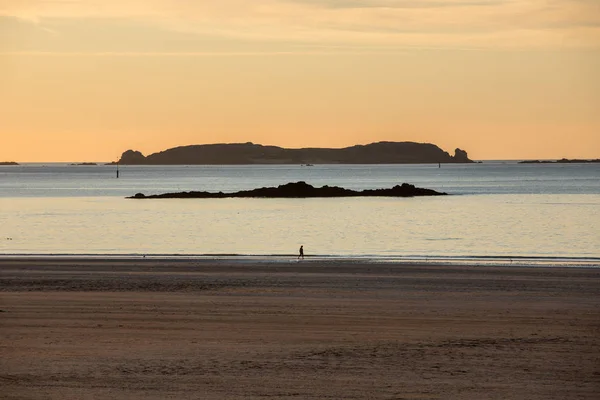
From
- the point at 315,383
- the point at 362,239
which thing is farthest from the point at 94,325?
the point at 362,239

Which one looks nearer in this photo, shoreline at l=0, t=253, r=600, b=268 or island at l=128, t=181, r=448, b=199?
shoreline at l=0, t=253, r=600, b=268

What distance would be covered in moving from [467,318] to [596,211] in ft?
234

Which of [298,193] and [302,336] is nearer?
[302,336]

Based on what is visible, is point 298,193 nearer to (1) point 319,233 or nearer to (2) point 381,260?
(1) point 319,233

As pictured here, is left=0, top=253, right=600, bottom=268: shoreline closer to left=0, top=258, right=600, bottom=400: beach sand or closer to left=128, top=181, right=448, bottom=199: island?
left=0, top=258, right=600, bottom=400: beach sand

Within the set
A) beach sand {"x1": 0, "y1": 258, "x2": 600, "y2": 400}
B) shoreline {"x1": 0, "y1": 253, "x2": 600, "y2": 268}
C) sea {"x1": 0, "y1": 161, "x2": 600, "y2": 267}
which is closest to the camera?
beach sand {"x1": 0, "y1": 258, "x2": 600, "y2": 400}

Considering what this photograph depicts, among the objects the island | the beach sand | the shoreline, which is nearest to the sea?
the shoreline

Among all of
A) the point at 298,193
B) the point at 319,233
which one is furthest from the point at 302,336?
the point at 298,193

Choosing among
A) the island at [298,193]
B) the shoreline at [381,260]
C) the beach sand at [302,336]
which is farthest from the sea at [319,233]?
the island at [298,193]

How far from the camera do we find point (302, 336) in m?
19.1

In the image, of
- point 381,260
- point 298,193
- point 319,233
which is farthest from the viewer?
point 298,193

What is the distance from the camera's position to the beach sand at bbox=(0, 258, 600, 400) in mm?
14766

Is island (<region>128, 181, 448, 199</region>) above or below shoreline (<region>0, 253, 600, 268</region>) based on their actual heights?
below

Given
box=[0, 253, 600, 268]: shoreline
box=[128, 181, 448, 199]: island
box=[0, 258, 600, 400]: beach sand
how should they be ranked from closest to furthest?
1. box=[0, 258, 600, 400]: beach sand
2. box=[0, 253, 600, 268]: shoreline
3. box=[128, 181, 448, 199]: island
